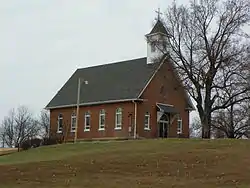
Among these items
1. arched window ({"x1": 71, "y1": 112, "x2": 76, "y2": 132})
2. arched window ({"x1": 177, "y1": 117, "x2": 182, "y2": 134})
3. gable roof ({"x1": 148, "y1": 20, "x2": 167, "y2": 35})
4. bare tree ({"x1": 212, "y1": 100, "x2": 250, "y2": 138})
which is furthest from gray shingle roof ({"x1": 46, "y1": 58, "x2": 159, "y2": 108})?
bare tree ({"x1": 212, "y1": 100, "x2": 250, "y2": 138})

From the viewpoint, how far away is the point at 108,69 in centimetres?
6562

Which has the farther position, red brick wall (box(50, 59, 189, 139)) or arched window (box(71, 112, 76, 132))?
arched window (box(71, 112, 76, 132))

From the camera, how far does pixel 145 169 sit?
26.7 metres

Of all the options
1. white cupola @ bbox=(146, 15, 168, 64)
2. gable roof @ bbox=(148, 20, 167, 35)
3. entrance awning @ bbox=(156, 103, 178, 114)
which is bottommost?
entrance awning @ bbox=(156, 103, 178, 114)

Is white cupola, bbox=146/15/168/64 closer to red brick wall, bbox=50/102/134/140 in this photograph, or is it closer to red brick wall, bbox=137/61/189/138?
red brick wall, bbox=137/61/189/138

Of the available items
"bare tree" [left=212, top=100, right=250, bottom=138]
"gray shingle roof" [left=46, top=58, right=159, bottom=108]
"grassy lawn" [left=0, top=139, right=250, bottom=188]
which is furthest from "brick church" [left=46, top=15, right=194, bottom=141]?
"grassy lawn" [left=0, top=139, right=250, bottom=188]

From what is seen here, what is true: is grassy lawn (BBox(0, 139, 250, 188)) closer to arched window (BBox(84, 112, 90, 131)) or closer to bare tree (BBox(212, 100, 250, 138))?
arched window (BBox(84, 112, 90, 131))

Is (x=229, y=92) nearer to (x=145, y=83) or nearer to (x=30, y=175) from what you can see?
(x=145, y=83)

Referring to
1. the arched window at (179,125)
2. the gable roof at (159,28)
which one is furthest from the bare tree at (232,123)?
the gable roof at (159,28)

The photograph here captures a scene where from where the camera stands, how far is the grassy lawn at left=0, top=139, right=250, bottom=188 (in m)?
23.0

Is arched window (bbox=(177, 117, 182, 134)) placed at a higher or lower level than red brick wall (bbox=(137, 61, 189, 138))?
lower

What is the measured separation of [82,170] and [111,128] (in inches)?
1214

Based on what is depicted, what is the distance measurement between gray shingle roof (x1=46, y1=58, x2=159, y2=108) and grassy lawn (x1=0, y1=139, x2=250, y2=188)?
73.1 feet

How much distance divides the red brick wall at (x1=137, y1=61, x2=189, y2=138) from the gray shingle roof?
40.4 inches
